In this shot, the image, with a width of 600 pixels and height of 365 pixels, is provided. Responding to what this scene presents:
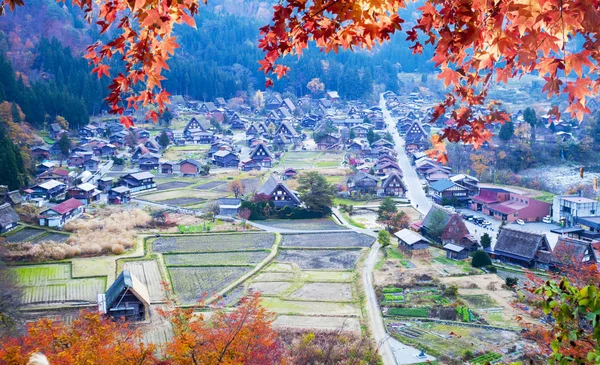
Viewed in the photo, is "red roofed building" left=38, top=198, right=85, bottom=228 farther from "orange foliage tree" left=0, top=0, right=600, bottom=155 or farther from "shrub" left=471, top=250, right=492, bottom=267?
"orange foliage tree" left=0, top=0, right=600, bottom=155

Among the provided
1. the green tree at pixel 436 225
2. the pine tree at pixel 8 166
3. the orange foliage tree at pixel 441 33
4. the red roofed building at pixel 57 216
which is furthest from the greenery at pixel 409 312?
the pine tree at pixel 8 166

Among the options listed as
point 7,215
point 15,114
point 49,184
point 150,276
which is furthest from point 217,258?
point 15,114

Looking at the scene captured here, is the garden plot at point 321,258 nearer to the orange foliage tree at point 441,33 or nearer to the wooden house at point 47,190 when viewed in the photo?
the wooden house at point 47,190

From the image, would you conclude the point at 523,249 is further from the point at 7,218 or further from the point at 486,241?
the point at 7,218

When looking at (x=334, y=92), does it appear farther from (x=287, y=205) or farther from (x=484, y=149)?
(x=287, y=205)

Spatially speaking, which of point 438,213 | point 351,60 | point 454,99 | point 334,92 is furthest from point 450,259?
point 351,60

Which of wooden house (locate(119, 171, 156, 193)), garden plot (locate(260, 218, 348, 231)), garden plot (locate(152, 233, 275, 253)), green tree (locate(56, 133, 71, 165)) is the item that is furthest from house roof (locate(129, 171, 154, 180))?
garden plot (locate(260, 218, 348, 231))

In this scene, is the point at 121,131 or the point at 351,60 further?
the point at 351,60
